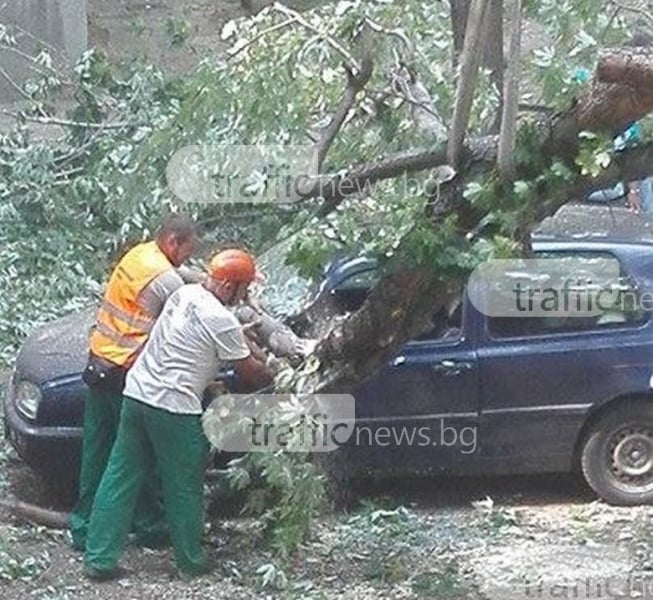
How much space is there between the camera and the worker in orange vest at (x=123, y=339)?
26.6 ft

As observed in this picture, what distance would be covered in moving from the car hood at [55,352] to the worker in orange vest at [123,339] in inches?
24.1

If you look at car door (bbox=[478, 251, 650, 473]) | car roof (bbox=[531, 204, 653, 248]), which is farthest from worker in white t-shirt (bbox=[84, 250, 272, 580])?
car roof (bbox=[531, 204, 653, 248])

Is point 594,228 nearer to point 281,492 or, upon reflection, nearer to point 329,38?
point 329,38

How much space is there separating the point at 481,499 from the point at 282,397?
2.01 m

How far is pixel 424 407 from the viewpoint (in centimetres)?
905

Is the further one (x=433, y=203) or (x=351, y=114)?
(x=351, y=114)

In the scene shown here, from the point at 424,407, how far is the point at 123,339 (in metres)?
1.79

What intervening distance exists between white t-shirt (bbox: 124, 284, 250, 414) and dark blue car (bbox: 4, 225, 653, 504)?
48.0 inches

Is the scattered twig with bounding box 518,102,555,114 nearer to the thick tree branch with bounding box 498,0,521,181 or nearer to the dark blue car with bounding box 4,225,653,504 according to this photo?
the thick tree branch with bounding box 498,0,521,181

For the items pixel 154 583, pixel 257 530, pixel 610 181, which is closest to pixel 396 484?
pixel 257 530

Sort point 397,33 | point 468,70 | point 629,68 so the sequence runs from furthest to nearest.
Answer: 1. point 397,33
2. point 468,70
3. point 629,68

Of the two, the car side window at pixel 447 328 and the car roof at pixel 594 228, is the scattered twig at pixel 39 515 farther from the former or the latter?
the car roof at pixel 594 228

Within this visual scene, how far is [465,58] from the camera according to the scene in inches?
273

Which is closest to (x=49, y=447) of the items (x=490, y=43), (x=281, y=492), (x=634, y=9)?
(x=281, y=492)
